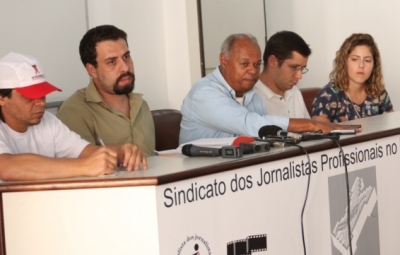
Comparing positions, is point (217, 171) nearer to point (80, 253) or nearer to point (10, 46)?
point (80, 253)

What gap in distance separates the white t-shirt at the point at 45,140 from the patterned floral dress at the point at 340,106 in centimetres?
200

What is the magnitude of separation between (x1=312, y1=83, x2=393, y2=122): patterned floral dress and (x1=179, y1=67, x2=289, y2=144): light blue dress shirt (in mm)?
623

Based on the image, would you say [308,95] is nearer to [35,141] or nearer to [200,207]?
[35,141]

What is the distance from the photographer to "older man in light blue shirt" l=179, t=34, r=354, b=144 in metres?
4.20

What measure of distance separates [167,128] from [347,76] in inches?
49.4

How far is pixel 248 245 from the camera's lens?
10.2ft

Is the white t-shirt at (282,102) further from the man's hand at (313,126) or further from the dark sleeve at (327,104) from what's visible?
the man's hand at (313,126)

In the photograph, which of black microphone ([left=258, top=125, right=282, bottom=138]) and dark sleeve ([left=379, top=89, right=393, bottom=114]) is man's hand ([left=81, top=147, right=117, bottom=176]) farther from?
dark sleeve ([left=379, top=89, right=393, bottom=114])

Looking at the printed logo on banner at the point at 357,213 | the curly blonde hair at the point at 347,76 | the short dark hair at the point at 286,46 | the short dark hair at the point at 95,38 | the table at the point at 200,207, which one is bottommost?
the printed logo on banner at the point at 357,213

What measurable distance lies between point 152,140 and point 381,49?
297 centimetres

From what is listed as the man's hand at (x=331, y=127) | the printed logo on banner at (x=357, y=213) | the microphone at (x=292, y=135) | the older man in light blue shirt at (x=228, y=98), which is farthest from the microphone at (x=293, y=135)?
the older man in light blue shirt at (x=228, y=98)

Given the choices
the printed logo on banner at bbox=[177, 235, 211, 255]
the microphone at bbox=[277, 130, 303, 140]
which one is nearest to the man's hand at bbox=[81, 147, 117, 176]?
the printed logo on banner at bbox=[177, 235, 211, 255]

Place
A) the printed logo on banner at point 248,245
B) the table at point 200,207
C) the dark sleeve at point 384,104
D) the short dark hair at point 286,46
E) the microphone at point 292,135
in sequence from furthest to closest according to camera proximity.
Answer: the dark sleeve at point 384,104 → the short dark hair at point 286,46 → the microphone at point 292,135 → the printed logo on banner at point 248,245 → the table at point 200,207

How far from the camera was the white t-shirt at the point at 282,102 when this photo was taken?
4852 millimetres
